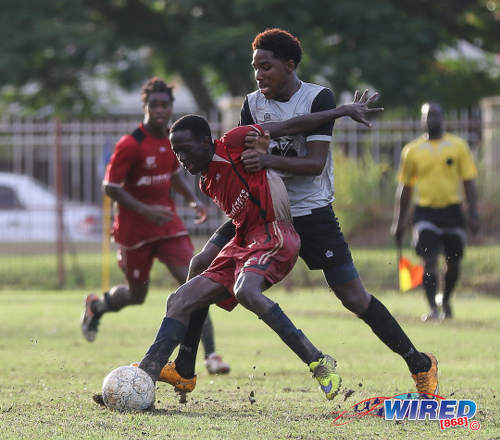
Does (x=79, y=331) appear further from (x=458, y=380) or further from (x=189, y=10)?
(x=189, y=10)

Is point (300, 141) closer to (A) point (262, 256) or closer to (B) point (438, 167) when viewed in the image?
(A) point (262, 256)

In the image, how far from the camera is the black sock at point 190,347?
21.0 feet

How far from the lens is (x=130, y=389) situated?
19.4ft

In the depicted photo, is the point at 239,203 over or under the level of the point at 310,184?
under

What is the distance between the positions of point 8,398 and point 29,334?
4.32 metres

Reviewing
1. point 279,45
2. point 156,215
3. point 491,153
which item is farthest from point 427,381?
point 491,153

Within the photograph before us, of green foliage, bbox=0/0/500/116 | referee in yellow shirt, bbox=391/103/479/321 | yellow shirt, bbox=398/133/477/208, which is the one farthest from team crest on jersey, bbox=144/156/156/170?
green foliage, bbox=0/0/500/116

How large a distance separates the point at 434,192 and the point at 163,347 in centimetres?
659

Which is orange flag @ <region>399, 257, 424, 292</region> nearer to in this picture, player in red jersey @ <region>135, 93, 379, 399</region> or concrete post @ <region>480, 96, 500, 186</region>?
player in red jersey @ <region>135, 93, 379, 399</region>

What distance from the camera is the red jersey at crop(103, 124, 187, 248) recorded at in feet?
28.9

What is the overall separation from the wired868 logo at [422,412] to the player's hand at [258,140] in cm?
156

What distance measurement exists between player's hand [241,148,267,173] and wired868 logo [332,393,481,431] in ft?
4.82

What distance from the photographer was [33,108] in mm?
28281

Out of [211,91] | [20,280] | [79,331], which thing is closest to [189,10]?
[211,91]
